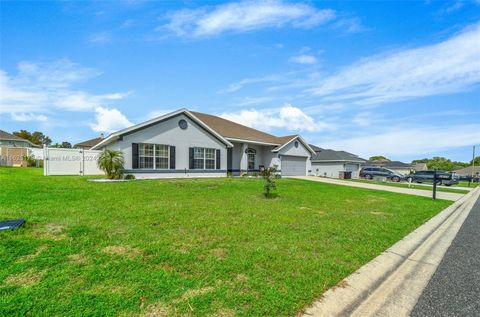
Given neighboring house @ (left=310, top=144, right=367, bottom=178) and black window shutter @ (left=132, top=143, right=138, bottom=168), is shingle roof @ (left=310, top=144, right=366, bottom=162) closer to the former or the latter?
neighboring house @ (left=310, top=144, right=367, bottom=178)

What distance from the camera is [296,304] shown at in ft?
8.38

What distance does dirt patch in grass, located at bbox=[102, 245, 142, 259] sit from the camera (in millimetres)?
3650

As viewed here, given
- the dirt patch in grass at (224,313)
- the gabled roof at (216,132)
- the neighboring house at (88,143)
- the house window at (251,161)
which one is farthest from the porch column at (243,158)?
the neighboring house at (88,143)

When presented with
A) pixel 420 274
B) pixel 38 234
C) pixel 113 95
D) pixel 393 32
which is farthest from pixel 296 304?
pixel 113 95

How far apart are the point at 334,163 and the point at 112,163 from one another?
2925 cm

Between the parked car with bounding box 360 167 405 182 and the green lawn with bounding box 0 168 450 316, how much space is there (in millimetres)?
25705

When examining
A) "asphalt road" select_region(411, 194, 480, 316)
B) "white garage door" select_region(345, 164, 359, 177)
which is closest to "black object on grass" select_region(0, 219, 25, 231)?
"asphalt road" select_region(411, 194, 480, 316)

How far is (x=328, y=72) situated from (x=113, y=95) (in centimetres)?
1504

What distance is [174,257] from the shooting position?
3621mm

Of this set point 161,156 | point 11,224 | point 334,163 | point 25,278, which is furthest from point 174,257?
point 334,163

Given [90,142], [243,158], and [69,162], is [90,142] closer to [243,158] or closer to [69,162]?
[69,162]

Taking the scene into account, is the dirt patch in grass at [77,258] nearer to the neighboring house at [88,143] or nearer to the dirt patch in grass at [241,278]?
the dirt patch in grass at [241,278]

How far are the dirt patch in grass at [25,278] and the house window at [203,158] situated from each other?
1417 centimetres

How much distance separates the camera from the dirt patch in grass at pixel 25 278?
107 inches
